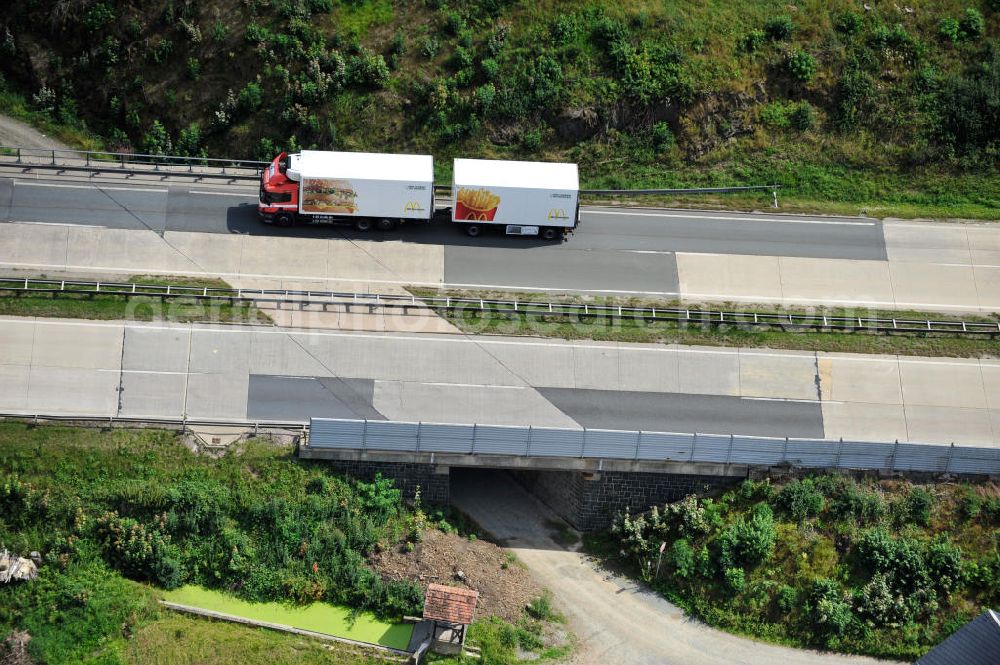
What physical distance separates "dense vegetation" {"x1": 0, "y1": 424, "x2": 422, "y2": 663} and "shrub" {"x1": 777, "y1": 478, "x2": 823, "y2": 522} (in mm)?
15438

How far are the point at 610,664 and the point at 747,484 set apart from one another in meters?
9.53

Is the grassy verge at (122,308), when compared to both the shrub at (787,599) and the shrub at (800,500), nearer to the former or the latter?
the shrub at (800,500)

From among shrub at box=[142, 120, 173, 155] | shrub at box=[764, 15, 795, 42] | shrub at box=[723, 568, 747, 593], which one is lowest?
shrub at box=[723, 568, 747, 593]

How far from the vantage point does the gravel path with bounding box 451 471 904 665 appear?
159 feet

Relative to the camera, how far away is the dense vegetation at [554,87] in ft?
199

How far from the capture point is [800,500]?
50656 mm

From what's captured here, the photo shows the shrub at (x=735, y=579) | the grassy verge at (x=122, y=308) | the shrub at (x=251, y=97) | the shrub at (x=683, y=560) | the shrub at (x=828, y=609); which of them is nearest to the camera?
the shrub at (x=828, y=609)

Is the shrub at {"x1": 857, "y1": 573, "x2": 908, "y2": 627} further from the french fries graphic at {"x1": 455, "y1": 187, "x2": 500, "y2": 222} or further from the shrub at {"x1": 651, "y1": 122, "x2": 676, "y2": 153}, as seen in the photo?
the shrub at {"x1": 651, "y1": 122, "x2": 676, "y2": 153}

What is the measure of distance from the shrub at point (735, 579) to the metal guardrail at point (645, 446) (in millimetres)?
4604

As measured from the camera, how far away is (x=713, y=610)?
49469mm

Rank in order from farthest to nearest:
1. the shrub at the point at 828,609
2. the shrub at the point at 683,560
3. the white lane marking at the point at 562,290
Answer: the white lane marking at the point at 562,290
the shrub at the point at 683,560
the shrub at the point at 828,609

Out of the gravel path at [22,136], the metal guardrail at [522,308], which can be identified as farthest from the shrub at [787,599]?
the gravel path at [22,136]

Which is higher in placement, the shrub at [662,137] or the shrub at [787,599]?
the shrub at [662,137]

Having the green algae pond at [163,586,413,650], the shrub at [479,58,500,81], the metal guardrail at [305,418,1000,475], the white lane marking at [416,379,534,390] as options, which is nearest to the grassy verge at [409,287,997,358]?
the white lane marking at [416,379,534,390]
